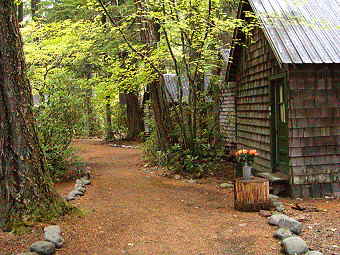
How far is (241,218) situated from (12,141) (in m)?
4.05

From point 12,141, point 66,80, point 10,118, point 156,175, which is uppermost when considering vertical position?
point 66,80

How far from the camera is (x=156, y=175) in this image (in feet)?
38.5

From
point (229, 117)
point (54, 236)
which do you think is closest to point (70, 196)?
point (54, 236)

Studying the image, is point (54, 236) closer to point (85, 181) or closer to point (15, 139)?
point (15, 139)

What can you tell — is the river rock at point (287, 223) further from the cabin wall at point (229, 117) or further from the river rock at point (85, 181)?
the cabin wall at point (229, 117)

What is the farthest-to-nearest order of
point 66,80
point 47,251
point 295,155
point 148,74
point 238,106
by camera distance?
1. point 238,106
2. point 148,74
3. point 66,80
4. point 295,155
5. point 47,251

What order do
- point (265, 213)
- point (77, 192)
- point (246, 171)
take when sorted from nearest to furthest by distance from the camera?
point (265, 213) < point (246, 171) < point (77, 192)

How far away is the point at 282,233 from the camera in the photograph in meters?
5.27

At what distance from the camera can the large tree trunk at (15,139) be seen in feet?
17.1

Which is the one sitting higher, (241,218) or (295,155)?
(295,155)

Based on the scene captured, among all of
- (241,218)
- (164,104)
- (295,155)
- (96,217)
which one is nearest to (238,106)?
(164,104)

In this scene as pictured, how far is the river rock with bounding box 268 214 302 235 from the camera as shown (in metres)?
5.45

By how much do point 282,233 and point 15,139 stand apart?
163 inches

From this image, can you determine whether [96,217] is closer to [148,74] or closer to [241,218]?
[241,218]
